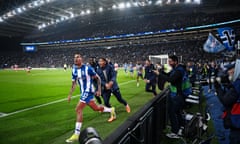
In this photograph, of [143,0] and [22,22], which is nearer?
[143,0]

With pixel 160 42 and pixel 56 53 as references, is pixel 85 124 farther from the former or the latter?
pixel 56 53

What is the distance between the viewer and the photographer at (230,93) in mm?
2292

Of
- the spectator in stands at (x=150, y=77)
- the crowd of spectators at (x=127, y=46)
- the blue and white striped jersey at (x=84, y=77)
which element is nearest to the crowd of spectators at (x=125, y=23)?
the crowd of spectators at (x=127, y=46)

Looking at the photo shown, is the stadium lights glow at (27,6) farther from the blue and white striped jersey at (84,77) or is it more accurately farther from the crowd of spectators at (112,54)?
the blue and white striped jersey at (84,77)

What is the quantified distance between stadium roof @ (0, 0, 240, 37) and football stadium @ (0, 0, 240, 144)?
0.78ft

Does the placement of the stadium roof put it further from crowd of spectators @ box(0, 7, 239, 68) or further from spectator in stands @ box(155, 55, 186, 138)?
spectator in stands @ box(155, 55, 186, 138)

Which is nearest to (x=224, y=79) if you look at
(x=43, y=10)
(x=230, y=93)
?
(x=230, y=93)

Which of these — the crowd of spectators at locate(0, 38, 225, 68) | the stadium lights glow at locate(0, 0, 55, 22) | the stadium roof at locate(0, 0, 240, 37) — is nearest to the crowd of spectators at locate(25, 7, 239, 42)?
the crowd of spectators at locate(0, 38, 225, 68)

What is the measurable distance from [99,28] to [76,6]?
18.7 meters

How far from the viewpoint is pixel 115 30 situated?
5803 centimetres

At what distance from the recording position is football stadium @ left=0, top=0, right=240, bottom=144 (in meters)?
3.56

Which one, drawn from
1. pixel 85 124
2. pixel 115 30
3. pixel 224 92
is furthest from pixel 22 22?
pixel 224 92

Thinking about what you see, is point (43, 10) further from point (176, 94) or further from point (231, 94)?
point (231, 94)

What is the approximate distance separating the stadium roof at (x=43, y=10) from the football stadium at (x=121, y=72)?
239mm
